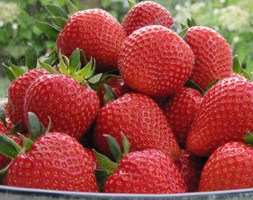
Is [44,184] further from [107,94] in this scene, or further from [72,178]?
[107,94]

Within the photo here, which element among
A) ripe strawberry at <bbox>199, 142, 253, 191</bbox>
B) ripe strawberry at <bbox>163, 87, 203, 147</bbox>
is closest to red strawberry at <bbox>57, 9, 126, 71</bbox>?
ripe strawberry at <bbox>163, 87, 203, 147</bbox>

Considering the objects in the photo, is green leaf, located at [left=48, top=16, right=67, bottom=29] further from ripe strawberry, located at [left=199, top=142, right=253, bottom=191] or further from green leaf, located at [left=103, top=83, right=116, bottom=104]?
ripe strawberry, located at [left=199, top=142, right=253, bottom=191]

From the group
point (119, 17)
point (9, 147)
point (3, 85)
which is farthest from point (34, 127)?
point (119, 17)

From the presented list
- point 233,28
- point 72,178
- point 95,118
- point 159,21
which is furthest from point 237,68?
point 233,28

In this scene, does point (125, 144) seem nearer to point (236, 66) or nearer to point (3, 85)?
point (236, 66)

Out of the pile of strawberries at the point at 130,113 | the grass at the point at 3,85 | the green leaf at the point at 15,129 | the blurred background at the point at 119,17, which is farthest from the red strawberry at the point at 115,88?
the blurred background at the point at 119,17
